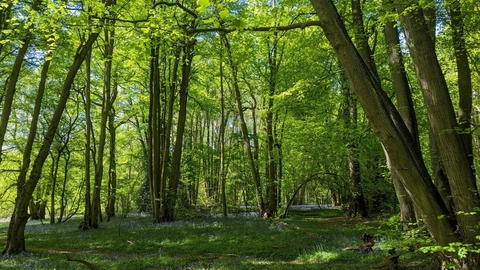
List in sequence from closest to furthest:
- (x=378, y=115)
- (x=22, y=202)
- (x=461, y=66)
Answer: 1. (x=378, y=115)
2. (x=461, y=66)
3. (x=22, y=202)

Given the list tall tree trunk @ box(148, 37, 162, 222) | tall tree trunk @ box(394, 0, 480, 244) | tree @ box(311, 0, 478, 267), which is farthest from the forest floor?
tall tree trunk @ box(148, 37, 162, 222)

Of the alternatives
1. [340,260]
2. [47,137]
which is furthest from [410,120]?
[47,137]

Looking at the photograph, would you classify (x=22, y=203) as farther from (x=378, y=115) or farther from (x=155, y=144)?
(x=378, y=115)

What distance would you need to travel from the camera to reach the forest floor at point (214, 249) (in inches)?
267

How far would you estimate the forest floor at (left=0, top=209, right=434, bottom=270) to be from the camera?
679 centimetres

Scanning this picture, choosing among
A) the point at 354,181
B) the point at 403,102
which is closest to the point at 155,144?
the point at 354,181

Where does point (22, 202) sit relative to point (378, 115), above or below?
below

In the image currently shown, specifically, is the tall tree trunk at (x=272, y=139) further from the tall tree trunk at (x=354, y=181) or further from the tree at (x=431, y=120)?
the tree at (x=431, y=120)

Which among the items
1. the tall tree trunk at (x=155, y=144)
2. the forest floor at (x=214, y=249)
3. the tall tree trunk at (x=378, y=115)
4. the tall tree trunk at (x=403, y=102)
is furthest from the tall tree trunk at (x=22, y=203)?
the tall tree trunk at (x=403, y=102)

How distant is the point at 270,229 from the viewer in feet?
38.9

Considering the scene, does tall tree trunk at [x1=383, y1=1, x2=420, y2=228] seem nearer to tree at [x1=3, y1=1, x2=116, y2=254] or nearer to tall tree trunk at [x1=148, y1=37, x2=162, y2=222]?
tree at [x1=3, y1=1, x2=116, y2=254]

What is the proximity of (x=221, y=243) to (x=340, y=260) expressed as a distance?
4.09 meters

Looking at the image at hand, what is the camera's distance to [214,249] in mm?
9445

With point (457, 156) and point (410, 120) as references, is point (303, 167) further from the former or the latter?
point (457, 156)
